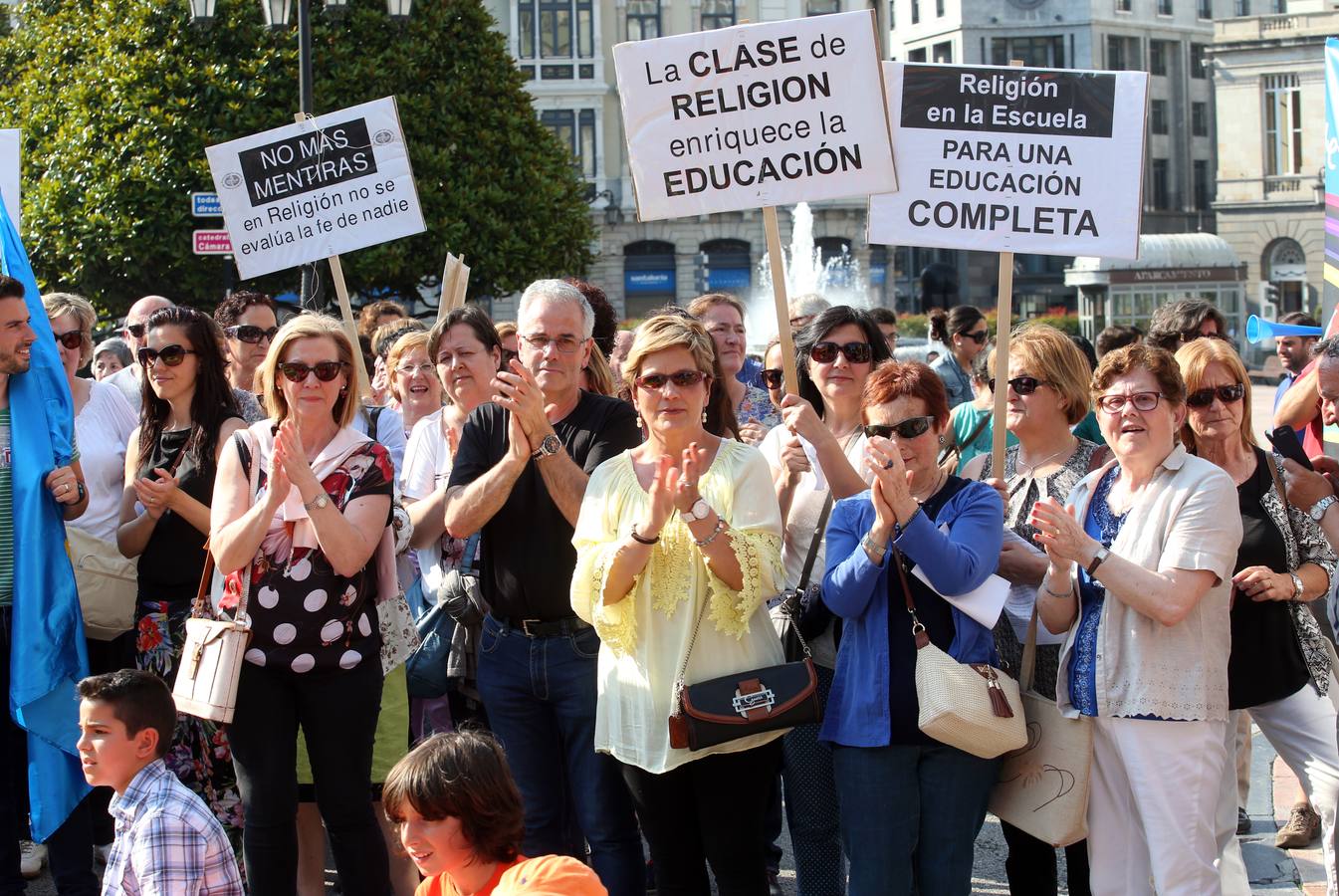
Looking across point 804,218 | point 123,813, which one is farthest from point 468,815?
point 804,218

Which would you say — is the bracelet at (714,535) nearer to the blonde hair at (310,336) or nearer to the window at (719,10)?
the blonde hair at (310,336)

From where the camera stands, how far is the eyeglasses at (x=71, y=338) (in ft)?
21.8

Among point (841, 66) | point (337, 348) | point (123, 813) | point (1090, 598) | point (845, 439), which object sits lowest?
point (123, 813)

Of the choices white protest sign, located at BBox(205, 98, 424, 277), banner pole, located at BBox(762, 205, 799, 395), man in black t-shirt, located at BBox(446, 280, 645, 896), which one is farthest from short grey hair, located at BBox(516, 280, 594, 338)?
white protest sign, located at BBox(205, 98, 424, 277)

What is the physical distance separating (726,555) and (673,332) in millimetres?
680

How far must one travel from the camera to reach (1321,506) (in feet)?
17.8

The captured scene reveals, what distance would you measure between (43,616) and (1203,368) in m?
3.95

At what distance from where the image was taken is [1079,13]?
7094 centimetres

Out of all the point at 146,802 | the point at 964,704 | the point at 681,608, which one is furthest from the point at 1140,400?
the point at 146,802

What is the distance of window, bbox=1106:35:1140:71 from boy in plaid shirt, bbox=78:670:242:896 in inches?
2869

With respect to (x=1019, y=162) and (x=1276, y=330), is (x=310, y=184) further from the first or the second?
(x=1276, y=330)

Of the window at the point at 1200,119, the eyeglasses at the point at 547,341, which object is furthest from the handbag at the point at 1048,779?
the window at the point at 1200,119

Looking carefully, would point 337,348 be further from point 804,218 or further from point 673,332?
point 804,218

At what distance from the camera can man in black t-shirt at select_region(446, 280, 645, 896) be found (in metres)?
4.67
